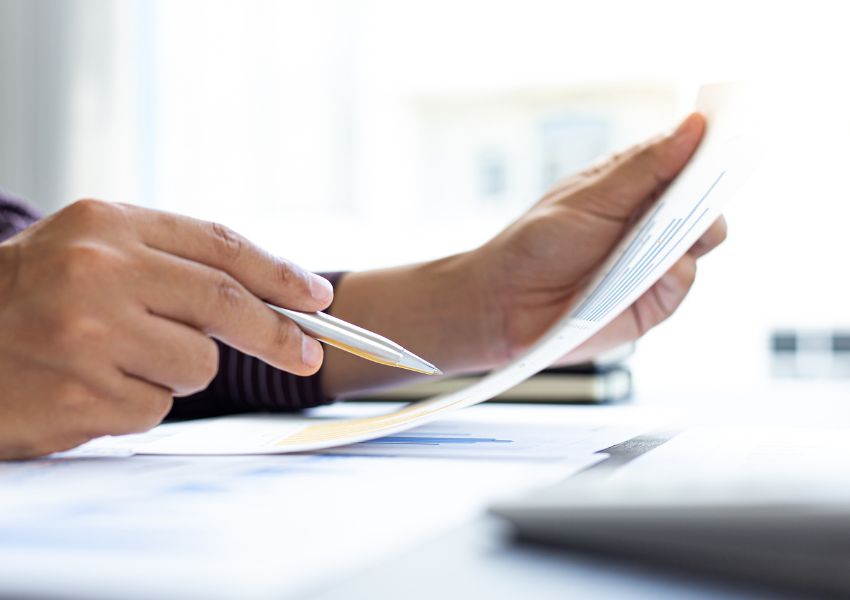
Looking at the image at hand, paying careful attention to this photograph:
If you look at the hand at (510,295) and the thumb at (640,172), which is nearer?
the thumb at (640,172)

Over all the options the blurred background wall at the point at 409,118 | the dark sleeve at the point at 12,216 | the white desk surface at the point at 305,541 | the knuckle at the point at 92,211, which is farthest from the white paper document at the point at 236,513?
the blurred background wall at the point at 409,118

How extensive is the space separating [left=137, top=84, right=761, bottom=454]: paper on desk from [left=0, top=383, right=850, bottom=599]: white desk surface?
72 millimetres

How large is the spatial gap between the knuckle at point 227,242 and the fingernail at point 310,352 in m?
0.05

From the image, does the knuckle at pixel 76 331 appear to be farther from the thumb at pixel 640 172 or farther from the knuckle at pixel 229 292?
the thumb at pixel 640 172

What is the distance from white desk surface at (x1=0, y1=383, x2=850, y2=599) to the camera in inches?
8.4

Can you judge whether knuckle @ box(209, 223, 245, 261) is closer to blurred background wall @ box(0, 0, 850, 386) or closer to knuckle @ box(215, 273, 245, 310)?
knuckle @ box(215, 273, 245, 310)

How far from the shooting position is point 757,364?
3139mm

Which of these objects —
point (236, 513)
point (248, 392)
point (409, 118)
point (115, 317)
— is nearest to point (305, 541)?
point (236, 513)

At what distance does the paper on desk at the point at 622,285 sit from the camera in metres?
0.50

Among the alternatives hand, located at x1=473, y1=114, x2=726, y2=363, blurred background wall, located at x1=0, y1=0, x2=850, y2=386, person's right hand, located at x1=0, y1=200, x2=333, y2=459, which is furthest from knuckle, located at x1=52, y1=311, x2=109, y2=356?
blurred background wall, located at x1=0, y1=0, x2=850, y2=386

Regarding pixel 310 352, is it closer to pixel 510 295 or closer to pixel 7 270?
pixel 7 270

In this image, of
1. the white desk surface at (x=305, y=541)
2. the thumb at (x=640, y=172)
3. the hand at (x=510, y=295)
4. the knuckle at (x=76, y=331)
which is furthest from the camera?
the hand at (x=510, y=295)

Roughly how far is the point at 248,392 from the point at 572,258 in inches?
10.8

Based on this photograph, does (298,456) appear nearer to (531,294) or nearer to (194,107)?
(531,294)
